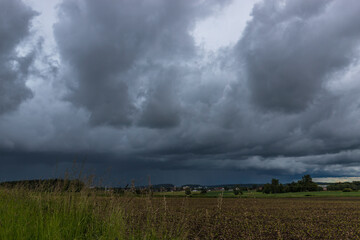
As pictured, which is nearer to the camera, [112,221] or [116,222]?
[116,222]

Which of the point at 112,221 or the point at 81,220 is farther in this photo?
the point at 81,220

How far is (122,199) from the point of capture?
12.0m

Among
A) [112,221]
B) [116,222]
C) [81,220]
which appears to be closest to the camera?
[116,222]

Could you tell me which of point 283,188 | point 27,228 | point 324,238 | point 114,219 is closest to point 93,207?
point 114,219

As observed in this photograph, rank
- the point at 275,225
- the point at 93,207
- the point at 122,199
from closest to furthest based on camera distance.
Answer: the point at 93,207, the point at 122,199, the point at 275,225

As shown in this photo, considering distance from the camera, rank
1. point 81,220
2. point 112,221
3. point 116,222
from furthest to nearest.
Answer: point 81,220 → point 112,221 → point 116,222

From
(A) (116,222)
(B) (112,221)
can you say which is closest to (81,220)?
(B) (112,221)

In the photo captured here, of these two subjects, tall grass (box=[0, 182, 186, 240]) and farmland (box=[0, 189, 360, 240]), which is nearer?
tall grass (box=[0, 182, 186, 240])

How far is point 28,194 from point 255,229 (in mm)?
12658

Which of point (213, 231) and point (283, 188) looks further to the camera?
point (283, 188)

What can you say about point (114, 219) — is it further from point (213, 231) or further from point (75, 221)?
point (213, 231)

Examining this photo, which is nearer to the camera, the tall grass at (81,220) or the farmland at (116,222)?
the tall grass at (81,220)

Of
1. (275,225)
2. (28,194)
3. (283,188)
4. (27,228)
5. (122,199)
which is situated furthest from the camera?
(283,188)

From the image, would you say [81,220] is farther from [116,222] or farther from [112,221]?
[116,222]
